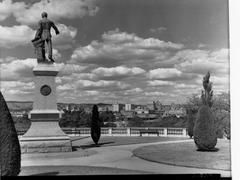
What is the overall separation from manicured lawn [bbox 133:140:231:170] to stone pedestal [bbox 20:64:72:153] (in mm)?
2952

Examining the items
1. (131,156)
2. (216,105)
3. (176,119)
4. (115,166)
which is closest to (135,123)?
(176,119)

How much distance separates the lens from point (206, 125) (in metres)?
12.5

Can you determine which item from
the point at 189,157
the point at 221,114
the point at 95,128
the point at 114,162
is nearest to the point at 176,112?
the point at 221,114

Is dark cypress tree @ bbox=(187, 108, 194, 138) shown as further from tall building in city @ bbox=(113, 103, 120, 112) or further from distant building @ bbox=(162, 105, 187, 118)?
tall building in city @ bbox=(113, 103, 120, 112)

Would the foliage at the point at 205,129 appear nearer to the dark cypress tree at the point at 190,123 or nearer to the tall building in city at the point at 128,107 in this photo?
the dark cypress tree at the point at 190,123

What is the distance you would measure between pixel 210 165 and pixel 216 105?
7.35m

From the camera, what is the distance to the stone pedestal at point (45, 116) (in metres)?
12.6

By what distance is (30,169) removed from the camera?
34.3ft

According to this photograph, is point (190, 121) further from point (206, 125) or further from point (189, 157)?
point (189, 157)

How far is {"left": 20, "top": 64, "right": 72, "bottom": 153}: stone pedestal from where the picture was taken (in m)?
12.6

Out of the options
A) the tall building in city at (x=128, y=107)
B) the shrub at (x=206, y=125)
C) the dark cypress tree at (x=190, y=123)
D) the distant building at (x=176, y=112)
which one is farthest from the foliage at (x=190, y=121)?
the shrub at (x=206, y=125)

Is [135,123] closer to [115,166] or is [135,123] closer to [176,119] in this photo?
[176,119]

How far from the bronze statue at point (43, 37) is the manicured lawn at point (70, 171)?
13.9 ft
